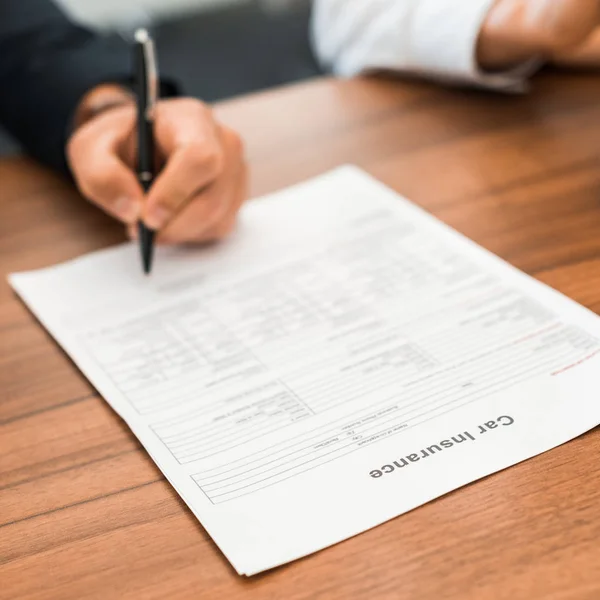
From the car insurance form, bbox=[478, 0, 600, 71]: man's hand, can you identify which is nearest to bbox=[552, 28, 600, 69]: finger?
bbox=[478, 0, 600, 71]: man's hand

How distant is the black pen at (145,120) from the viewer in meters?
0.77

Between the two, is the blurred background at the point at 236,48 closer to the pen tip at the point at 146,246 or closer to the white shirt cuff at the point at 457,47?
the white shirt cuff at the point at 457,47

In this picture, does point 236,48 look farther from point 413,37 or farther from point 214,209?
point 214,209

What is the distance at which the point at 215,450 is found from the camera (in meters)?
0.56

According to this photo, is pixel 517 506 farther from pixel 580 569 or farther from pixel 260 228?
pixel 260 228

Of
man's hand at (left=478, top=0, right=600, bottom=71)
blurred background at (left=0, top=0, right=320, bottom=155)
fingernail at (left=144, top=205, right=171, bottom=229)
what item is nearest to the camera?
fingernail at (left=144, top=205, right=171, bottom=229)

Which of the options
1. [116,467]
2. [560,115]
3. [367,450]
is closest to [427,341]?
[367,450]

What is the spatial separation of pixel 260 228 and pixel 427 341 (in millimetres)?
245

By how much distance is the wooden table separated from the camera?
462 mm

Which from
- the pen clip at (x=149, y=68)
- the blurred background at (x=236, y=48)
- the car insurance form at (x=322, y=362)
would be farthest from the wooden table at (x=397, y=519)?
the blurred background at (x=236, y=48)

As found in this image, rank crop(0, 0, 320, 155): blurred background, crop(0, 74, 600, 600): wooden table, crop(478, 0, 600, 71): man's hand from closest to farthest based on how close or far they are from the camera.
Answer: crop(0, 74, 600, 600): wooden table
crop(478, 0, 600, 71): man's hand
crop(0, 0, 320, 155): blurred background

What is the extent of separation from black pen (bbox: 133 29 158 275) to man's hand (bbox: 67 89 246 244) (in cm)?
1

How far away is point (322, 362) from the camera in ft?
2.04

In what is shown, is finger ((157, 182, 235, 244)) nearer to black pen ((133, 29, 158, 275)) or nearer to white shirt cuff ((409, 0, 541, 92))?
black pen ((133, 29, 158, 275))
